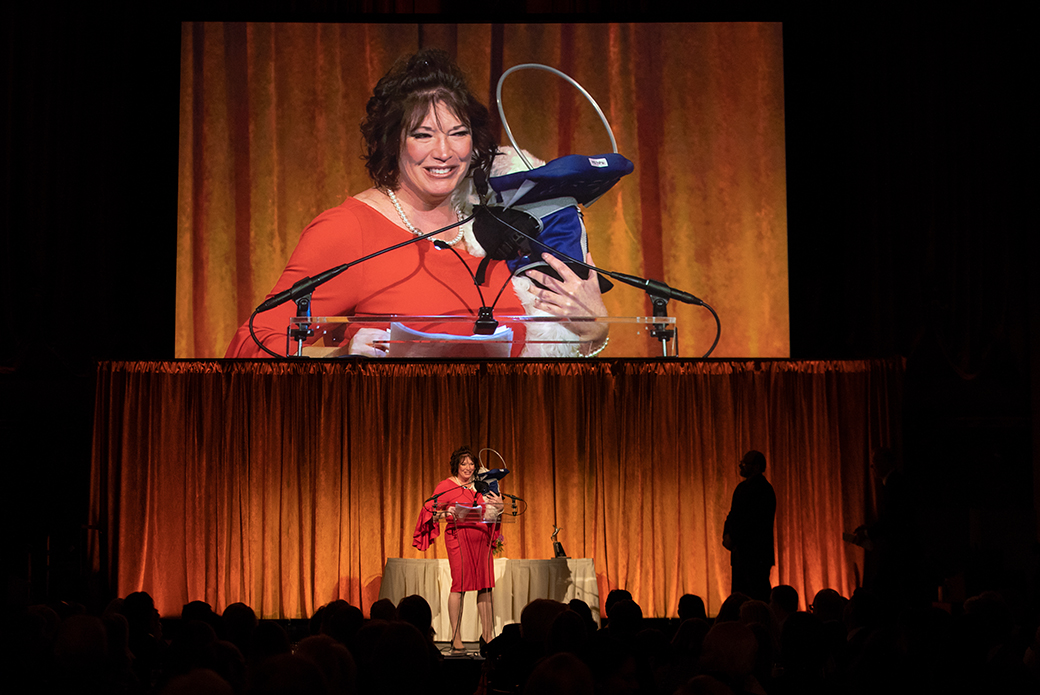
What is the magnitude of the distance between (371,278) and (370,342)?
505 millimetres

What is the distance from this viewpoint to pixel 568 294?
26.3ft

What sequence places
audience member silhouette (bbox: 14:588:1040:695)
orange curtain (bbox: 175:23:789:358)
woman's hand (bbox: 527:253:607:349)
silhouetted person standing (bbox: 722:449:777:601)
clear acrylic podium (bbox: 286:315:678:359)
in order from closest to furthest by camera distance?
audience member silhouette (bbox: 14:588:1040:695) < silhouetted person standing (bbox: 722:449:777:601) < clear acrylic podium (bbox: 286:315:678:359) < woman's hand (bbox: 527:253:607:349) < orange curtain (bbox: 175:23:789:358)

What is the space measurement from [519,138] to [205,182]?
2470mm

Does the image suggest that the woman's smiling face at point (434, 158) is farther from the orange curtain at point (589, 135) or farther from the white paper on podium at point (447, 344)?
the white paper on podium at point (447, 344)

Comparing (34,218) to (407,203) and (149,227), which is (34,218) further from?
(407,203)

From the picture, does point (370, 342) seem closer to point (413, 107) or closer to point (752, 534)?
point (413, 107)

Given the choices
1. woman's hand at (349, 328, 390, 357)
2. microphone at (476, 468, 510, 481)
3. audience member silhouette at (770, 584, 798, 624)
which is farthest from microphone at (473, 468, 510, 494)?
audience member silhouette at (770, 584, 798, 624)

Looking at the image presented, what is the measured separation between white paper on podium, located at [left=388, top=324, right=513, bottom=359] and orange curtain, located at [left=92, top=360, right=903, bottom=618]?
0.93ft

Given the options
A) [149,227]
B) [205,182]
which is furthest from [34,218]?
[205,182]

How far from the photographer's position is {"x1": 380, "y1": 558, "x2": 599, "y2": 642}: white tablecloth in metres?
6.95

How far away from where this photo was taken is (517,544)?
26.6 feet

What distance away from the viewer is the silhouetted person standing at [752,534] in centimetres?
616

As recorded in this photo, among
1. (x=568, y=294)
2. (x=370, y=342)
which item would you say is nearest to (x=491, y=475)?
(x=370, y=342)

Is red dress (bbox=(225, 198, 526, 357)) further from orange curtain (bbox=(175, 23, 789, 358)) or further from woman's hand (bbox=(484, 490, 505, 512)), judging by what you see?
woman's hand (bbox=(484, 490, 505, 512))
